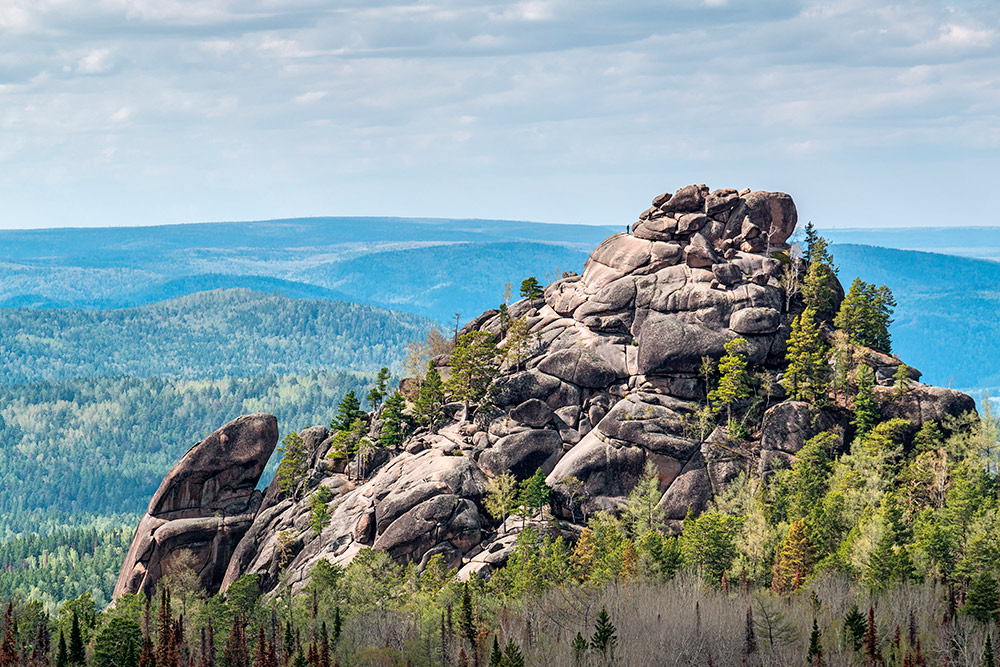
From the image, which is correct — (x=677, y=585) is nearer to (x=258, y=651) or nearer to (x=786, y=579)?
(x=786, y=579)

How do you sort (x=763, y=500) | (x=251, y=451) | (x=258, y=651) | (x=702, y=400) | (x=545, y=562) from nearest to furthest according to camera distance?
(x=258, y=651)
(x=545, y=562)
(x=763, y=500)
(x=702, y=400)
(x=251, y=451)

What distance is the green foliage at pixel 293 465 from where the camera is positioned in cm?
15150

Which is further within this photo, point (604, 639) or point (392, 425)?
point (392, 425)

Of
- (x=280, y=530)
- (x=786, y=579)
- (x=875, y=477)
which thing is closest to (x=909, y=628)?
(x=786, y=579)

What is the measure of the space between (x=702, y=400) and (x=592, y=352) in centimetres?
1360

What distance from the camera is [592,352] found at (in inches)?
5546

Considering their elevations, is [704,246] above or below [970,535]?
above

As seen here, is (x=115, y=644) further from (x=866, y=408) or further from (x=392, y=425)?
(x=866, y=408)

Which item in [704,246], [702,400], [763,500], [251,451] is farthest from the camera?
[251,451]

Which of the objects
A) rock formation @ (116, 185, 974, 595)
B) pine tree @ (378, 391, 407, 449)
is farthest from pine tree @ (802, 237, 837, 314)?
pine tree @ (378, 391, 407, 449)

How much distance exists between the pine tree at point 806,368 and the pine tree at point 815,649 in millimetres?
45728

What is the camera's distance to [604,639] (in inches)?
3696

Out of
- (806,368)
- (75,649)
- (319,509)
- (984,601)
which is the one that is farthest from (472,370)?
(984,601)

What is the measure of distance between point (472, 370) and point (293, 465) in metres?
28.1
